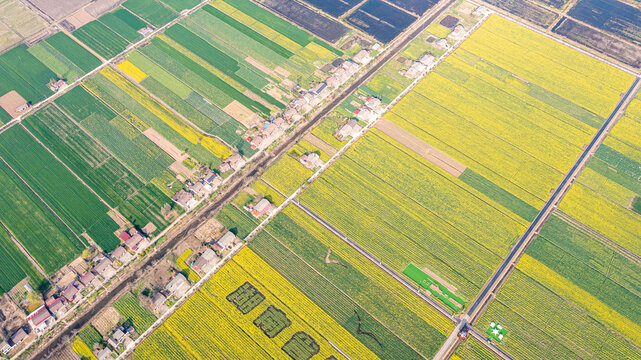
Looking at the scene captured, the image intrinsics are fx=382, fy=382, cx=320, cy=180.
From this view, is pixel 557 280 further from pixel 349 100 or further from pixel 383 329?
pixel 349 100

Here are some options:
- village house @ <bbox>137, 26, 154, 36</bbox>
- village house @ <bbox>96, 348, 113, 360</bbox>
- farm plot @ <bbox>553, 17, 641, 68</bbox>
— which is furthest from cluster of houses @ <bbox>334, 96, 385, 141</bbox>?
village house @ <bbox>137, 26, 154, 36</bbox>

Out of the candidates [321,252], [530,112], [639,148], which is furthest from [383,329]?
[639,148]

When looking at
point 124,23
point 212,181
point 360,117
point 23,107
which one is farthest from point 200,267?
point 124,23

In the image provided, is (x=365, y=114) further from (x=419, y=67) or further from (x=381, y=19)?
(x=381, y=19)

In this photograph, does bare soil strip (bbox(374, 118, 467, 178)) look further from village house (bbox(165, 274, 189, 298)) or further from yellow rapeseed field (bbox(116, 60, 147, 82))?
yellow rapeseed field (bbox(116, 60, 147, 82))

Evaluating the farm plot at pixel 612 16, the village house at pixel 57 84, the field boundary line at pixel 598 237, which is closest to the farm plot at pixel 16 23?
the village house at pixel 57 84

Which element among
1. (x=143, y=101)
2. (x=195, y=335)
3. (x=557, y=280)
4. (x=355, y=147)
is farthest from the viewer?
(x=143, y=101)

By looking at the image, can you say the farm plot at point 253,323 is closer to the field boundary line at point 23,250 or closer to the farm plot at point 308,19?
the field boundary line at point 23,250

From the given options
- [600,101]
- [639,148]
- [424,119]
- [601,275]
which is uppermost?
[600,101]
